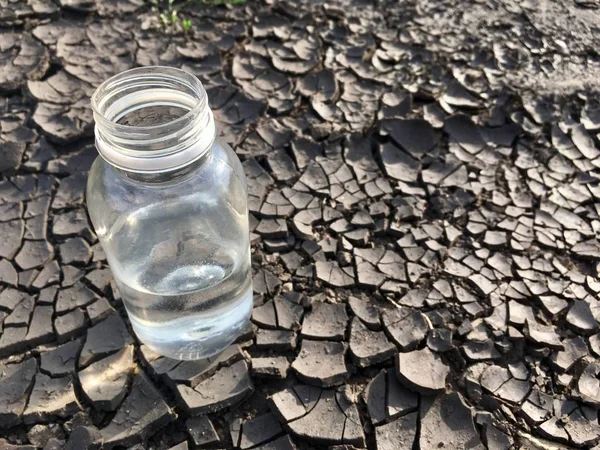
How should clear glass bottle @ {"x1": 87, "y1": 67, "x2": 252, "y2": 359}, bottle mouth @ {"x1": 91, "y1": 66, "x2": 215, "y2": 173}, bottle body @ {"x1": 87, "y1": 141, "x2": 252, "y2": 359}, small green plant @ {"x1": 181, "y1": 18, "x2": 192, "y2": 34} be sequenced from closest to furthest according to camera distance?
bottle mouth @ {"x1": 91, "y1": 66, "x2": 215, "y2": 173} < clear glass bottle @ {"x1": 87, "y1": 67, "x2": 252, "y2": 359} < bottle body @ {"x1": 87, "y1": 141, "x2": 252, "y2": 359} < small green plant @ {"x1": 181, "y1": 18, "x2": 192, "y2": 34}

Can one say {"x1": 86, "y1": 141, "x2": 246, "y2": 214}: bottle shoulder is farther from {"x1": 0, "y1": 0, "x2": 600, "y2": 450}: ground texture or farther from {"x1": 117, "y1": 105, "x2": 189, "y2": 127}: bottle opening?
{"x1": 0, "y1": 0, "x2": 600, "y2": 450}: ground texture

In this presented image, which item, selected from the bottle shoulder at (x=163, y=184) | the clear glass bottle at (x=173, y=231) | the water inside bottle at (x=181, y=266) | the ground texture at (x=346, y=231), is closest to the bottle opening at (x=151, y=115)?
the clear glass bottle at (x=173, y=231)

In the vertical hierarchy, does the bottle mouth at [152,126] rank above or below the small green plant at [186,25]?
above

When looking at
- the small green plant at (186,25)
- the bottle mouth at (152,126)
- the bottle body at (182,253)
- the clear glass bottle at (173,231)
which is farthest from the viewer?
the small green plant at (186,25)

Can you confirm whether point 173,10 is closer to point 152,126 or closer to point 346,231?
point 346,231

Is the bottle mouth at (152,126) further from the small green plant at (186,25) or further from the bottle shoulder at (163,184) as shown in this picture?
the small green plant at (186,25)

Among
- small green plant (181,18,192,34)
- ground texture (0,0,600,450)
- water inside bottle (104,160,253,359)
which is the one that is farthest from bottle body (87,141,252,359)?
small green plant (181,18,192,34)

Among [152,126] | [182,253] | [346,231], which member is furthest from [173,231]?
[346,231]
